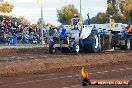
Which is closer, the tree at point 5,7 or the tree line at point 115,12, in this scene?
the tree at point 5,7

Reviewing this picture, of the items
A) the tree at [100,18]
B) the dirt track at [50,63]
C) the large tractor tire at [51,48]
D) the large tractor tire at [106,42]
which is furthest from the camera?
the tree at [100,18]

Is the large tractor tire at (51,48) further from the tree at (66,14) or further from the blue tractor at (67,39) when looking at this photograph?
the tree at (66,14)

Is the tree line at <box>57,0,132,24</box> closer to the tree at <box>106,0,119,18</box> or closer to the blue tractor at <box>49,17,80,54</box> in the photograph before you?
the tree at <box>106,0,119,18</box>

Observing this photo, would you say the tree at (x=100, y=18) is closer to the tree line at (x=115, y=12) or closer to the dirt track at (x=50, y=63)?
the tree line at (x=115, y=12)

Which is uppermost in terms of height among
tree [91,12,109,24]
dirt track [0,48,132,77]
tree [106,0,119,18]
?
tree [106,0,119,18]

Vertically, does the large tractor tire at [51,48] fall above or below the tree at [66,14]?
below

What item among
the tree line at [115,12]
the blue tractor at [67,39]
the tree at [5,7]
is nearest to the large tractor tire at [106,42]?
the blue tractor at [67,39]

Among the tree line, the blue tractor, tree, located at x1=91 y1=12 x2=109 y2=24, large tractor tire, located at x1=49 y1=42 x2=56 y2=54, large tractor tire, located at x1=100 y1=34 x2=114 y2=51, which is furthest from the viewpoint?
tree, located at x1=91 y1=12 x2=109 y2=24

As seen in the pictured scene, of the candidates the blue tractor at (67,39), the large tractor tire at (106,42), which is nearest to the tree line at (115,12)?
the large tractor tire at (106,42)

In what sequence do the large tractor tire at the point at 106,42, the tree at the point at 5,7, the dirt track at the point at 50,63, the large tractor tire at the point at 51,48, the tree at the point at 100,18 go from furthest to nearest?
the tree at the point at 100,18 < the tree at the point at 5,7 < the large tractor tire at the point at 106,42 < the large tractor tire at the point at 51,48 < the dirt track at the point at 50,63

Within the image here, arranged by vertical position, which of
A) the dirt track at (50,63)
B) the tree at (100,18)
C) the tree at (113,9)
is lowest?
the dirt track at (50,63)

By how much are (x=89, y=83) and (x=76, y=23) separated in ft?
62.8

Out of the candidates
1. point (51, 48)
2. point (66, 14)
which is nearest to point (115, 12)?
point (66, 14)

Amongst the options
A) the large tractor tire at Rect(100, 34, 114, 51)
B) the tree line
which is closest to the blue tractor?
the large tractor tire at Rect(100, 34, 114, 51)
